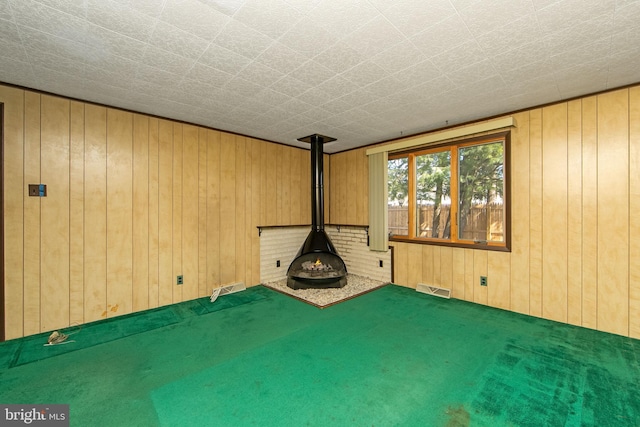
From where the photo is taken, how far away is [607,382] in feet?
6.44

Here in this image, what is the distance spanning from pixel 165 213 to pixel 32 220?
122 cm

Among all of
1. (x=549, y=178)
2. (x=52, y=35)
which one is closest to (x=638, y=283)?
(x=549, y=178)

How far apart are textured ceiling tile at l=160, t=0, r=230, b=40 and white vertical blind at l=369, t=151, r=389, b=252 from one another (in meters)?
3.33

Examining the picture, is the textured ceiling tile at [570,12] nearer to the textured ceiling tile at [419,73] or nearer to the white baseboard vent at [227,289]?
the textured ceiling tile at [419,73]

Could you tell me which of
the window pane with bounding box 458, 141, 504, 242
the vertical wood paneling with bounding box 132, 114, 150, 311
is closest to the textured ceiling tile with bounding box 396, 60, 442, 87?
the window pane with bounding box 458, 141, 504, 242

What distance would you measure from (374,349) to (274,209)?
3.04 metres

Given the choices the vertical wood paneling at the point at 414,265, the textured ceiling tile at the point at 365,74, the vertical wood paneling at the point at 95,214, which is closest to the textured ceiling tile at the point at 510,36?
the textured ceiling tile at the point at 365,74

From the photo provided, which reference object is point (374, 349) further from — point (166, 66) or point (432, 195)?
point (166, 66)

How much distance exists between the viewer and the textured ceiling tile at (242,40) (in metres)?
1.80

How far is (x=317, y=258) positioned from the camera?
445 cm

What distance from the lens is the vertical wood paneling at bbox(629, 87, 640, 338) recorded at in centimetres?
260

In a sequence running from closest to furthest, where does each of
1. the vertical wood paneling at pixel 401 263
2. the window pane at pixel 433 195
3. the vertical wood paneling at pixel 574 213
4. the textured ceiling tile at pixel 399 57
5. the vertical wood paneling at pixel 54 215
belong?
the textured ceiling tile at pixel 399 57 < the vertical wood paneling at pixel 54 215 < the vertical wood paneling at pixel 574 213 < the window pane at pixel 433 195 < the vertical wood paneling at pixel 401 263

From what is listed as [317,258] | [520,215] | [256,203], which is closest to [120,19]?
[256,203]

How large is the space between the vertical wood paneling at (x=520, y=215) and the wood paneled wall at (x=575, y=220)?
0.01 metres
